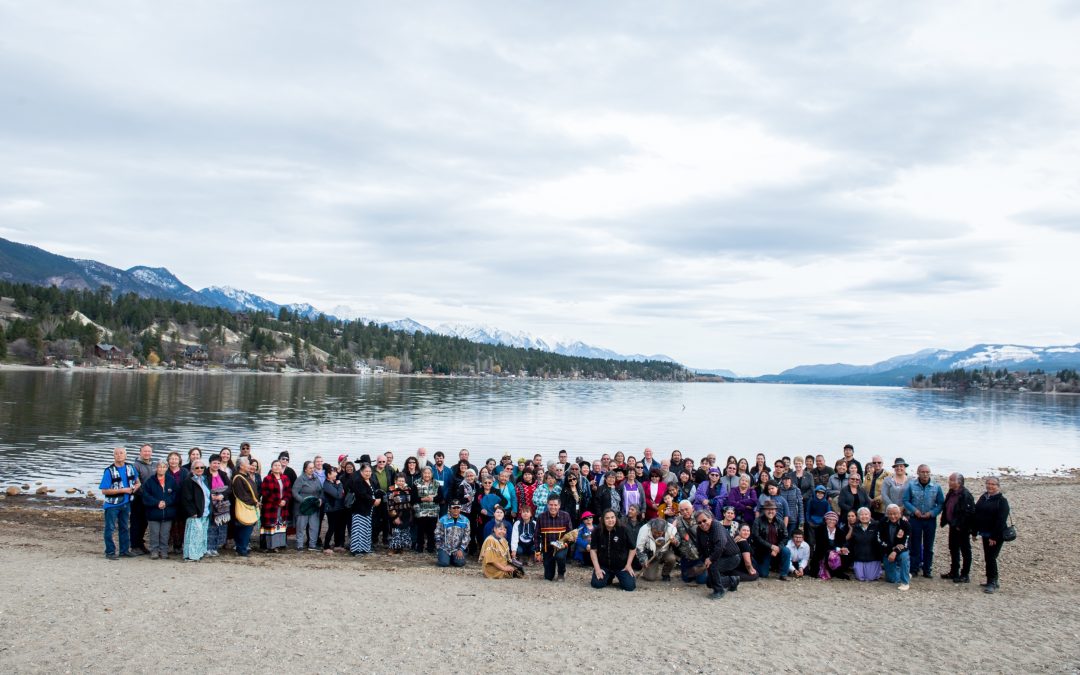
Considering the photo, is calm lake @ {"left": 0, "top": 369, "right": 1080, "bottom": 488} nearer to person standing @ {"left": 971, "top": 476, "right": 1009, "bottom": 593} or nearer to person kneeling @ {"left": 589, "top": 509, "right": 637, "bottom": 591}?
person kneeling @ {"left": 589, "top": 509, "right": 637, "bottom": 591}

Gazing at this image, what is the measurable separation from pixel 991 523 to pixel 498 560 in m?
8.51

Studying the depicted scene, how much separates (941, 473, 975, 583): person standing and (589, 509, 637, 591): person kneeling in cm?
558

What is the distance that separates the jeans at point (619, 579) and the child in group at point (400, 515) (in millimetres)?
4211

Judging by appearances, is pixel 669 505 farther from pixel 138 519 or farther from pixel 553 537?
pixel 138 519

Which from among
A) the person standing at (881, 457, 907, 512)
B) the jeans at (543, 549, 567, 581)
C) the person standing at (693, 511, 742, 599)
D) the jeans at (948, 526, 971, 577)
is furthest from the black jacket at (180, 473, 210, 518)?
the jeans at (948, 526, 971, 577)

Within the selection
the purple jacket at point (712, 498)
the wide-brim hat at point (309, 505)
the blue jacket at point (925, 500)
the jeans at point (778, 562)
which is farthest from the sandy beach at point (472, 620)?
the purple jacket at point (712, 498)

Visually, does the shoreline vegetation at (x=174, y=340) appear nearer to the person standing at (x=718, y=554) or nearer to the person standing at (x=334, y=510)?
the person standing at (x=334, y=510)

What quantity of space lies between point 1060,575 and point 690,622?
8318 millimetres

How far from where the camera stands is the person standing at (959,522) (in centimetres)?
1197

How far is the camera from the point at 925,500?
1242cm

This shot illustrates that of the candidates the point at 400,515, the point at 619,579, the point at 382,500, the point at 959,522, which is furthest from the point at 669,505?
the point at 382,500

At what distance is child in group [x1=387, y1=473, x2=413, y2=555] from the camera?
13.7 m

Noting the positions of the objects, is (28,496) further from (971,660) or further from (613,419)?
(613,419)

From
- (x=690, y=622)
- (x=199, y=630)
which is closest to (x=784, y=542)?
(x=690, y=622)
